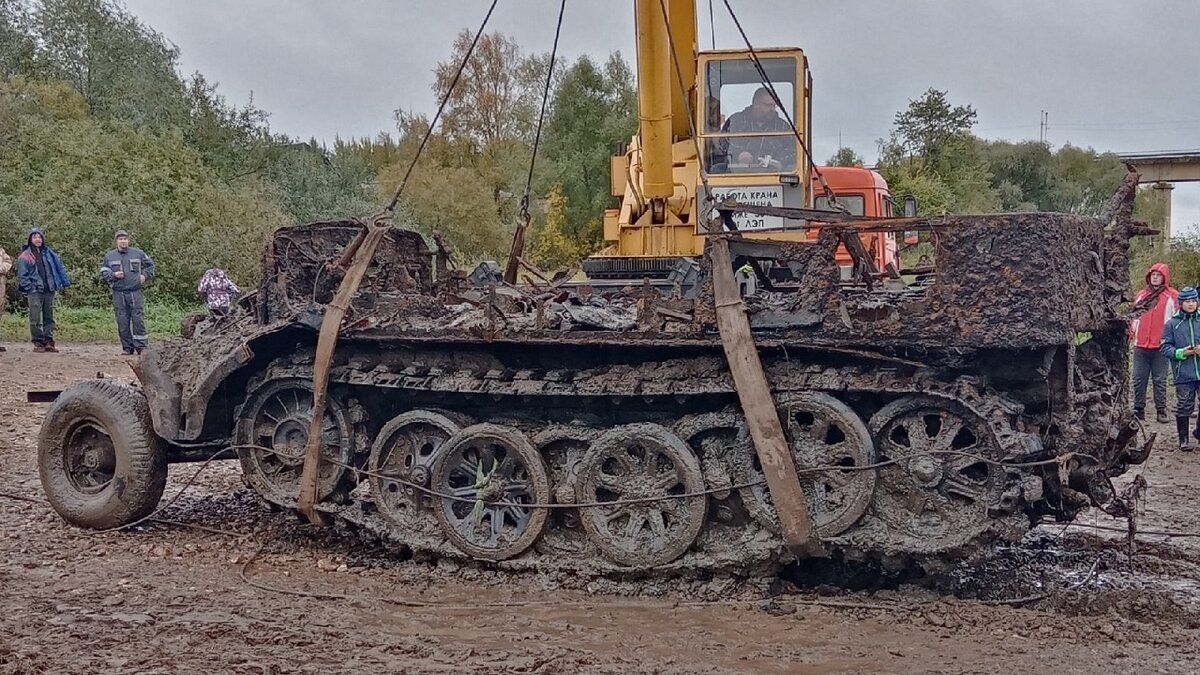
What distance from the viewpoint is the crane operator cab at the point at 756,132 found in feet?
33.0

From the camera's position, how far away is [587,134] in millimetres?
32219

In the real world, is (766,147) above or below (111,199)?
below

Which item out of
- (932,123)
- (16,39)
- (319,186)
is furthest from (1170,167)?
(16,39)

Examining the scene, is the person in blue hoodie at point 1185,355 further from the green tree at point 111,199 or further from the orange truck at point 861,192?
the green tree at point 111,199

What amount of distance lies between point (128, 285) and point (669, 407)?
43.2 ft

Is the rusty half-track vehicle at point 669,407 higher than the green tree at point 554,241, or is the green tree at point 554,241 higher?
the green tree at point 554,241

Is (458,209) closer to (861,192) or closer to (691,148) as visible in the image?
(861,192)

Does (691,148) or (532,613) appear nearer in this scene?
(532,613)

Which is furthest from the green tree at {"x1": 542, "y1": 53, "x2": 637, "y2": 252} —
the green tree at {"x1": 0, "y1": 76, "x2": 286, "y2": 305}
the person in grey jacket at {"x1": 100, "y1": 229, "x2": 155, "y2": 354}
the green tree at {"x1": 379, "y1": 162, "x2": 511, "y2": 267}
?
the person in grey jacket at {"x1": 100, "y1": 229, "x2": 155, "y2": 354}

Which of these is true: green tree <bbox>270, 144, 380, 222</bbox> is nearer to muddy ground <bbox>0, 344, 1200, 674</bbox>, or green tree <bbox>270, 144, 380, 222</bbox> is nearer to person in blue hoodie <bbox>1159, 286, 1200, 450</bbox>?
person in blue hoodie <bbox>1159, 286, 1200, 450</bbox>

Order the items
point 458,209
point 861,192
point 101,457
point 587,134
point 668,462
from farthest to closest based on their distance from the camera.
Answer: point 458,209 → point 587,134 → point 861,192 → point 101,457 → point 668,462

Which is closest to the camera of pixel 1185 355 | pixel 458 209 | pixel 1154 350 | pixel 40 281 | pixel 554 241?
pixel 1185 355

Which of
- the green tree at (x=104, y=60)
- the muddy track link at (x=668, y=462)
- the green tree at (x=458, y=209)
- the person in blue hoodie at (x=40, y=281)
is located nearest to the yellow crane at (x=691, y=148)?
the muddy track link at (x=668, y=462)

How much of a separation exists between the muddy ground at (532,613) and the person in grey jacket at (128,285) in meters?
10.1
